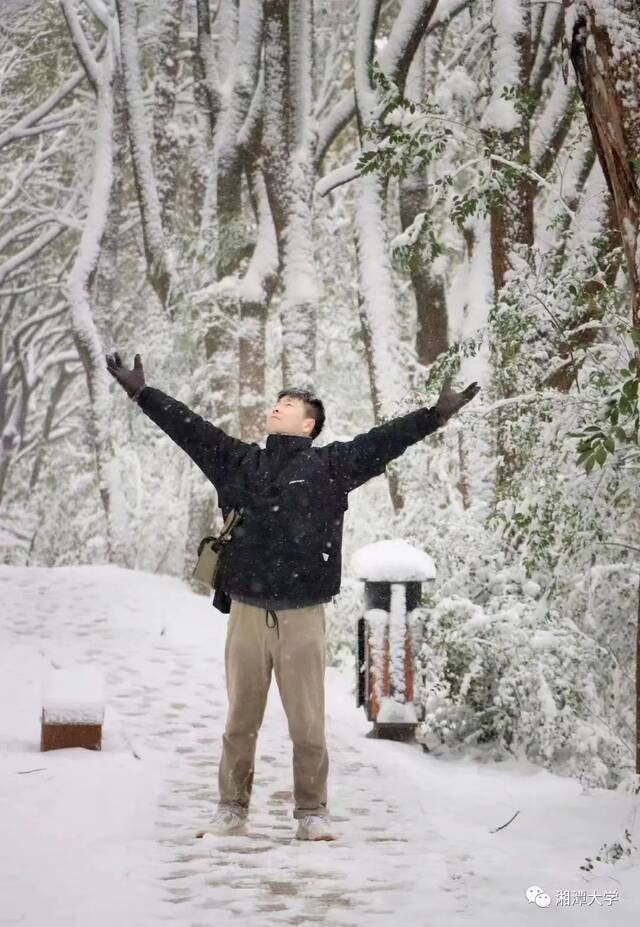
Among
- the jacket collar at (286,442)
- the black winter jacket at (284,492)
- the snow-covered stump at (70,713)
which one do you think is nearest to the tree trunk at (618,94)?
the black winter jacket at (284,492)

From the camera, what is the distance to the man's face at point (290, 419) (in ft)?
14.4

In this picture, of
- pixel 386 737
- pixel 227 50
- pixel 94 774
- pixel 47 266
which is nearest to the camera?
pixel 94 774

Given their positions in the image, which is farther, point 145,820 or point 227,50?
point 227,50

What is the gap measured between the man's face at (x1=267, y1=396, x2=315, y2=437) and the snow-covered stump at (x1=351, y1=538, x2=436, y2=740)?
7.67ft

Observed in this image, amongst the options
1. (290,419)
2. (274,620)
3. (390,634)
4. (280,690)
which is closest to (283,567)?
(274,620)

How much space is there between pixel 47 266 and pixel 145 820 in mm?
19808

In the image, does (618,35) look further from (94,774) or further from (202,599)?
(202,599)

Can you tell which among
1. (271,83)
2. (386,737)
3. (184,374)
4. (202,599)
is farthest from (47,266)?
(386,737)

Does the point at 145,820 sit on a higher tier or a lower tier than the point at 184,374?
lower

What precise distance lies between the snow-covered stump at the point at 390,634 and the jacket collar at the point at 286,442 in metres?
2.35

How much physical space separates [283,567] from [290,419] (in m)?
0.64

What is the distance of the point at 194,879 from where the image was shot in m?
3.60

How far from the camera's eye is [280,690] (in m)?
4.23

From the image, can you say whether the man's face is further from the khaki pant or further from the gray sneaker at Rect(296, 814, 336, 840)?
the gray sneaker at Rect(296, 814, 336, 840)
